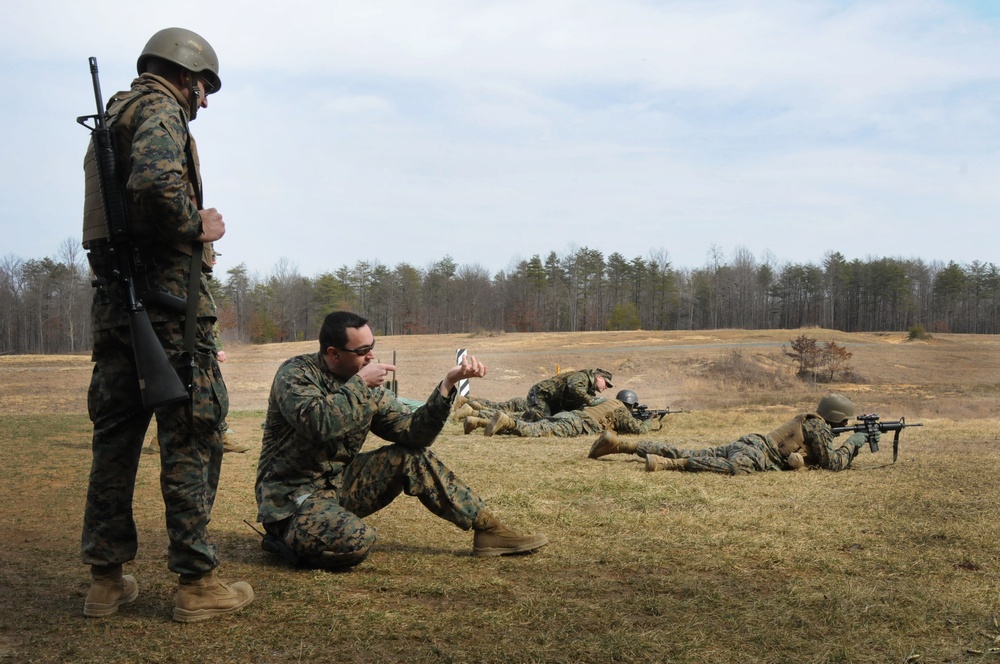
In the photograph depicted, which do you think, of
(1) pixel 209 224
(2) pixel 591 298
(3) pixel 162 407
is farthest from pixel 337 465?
(2) pixel 591 298

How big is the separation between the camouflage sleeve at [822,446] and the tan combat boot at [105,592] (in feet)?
24.8

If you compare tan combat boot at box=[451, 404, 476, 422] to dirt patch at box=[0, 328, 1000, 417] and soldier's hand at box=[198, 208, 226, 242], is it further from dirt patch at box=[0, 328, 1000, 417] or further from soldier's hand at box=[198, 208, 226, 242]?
soldier's hand at box=[198, 208, 226, 242]

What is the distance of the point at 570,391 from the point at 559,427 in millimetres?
1027

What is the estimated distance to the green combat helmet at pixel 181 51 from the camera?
3.99 metres

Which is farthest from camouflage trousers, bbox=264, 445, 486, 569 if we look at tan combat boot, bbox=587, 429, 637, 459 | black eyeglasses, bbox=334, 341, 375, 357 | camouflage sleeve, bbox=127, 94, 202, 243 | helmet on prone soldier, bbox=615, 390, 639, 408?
helmet on prone soldier, bbox=615, 390, 639, 408

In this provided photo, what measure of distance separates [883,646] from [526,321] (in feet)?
223

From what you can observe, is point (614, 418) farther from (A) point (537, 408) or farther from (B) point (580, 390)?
(A) point (537, 408)

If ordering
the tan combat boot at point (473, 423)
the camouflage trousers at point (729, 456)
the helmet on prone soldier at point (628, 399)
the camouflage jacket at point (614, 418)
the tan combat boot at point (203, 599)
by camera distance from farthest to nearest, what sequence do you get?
the helmet on prone soldier at point (628, 399)
the camouflage jacket at point (614, 418)
the tan combat boot at point (473, 423)
the camouflage trousers at point (729, 456)
the tan combat boot at point (203, 599)

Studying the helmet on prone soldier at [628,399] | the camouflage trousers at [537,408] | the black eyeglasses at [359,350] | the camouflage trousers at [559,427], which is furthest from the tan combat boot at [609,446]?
the black eyeglasses at [359,350]

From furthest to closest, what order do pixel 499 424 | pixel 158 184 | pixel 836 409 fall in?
pixel 499 424 < pixel 836 409 < pixel 158 184

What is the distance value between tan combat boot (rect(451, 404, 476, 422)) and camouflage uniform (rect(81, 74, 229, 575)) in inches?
441

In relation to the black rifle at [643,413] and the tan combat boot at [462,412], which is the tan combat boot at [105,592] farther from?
the tan combat boot at [462,412]

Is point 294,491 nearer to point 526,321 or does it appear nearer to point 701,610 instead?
point 701,610

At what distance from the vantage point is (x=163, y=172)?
3.65 metres
